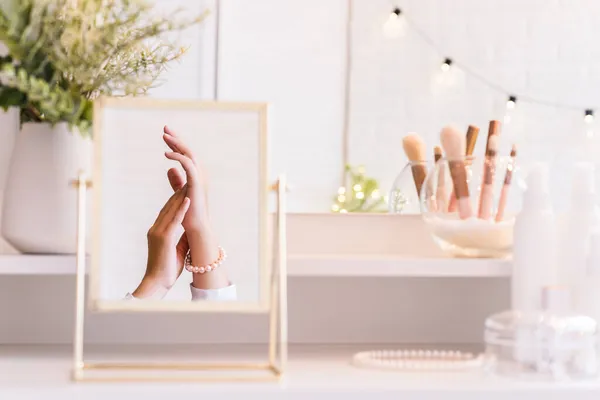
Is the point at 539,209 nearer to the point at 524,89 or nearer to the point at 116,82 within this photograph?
the point at 524,89

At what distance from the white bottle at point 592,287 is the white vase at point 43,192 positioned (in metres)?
0.63

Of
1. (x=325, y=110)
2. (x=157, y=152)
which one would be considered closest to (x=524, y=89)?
(x=325, y=110)

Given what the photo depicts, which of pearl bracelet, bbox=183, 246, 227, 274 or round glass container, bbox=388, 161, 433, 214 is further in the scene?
round glass container, bbox=388, 161, 433, 214

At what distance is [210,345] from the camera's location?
111cm

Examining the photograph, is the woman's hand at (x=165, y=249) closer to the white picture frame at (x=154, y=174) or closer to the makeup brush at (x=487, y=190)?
the white picture frame at (x=154, y=174)

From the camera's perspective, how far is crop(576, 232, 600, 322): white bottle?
37.2 inches

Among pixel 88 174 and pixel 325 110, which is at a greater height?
pixel 325 110

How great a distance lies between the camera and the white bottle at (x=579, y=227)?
0.97 metres

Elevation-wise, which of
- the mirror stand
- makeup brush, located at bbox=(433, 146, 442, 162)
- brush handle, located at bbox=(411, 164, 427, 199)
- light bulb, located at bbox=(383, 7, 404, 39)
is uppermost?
light bulb, located at bbox=(383, 7, 404, 39)

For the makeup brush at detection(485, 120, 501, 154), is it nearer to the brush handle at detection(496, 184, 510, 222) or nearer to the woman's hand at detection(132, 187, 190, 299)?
the brush handle at detection(496, 184, 510, 222)

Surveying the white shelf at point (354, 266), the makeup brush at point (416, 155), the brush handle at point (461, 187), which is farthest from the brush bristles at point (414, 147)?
the white shelf at point (354, 266)

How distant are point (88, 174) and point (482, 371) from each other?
548 millimetres

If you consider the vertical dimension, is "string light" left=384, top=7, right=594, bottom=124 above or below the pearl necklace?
above

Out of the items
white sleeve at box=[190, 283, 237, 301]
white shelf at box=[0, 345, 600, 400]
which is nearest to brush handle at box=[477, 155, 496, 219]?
white shelf at box=[0, 345, 600, 400]
